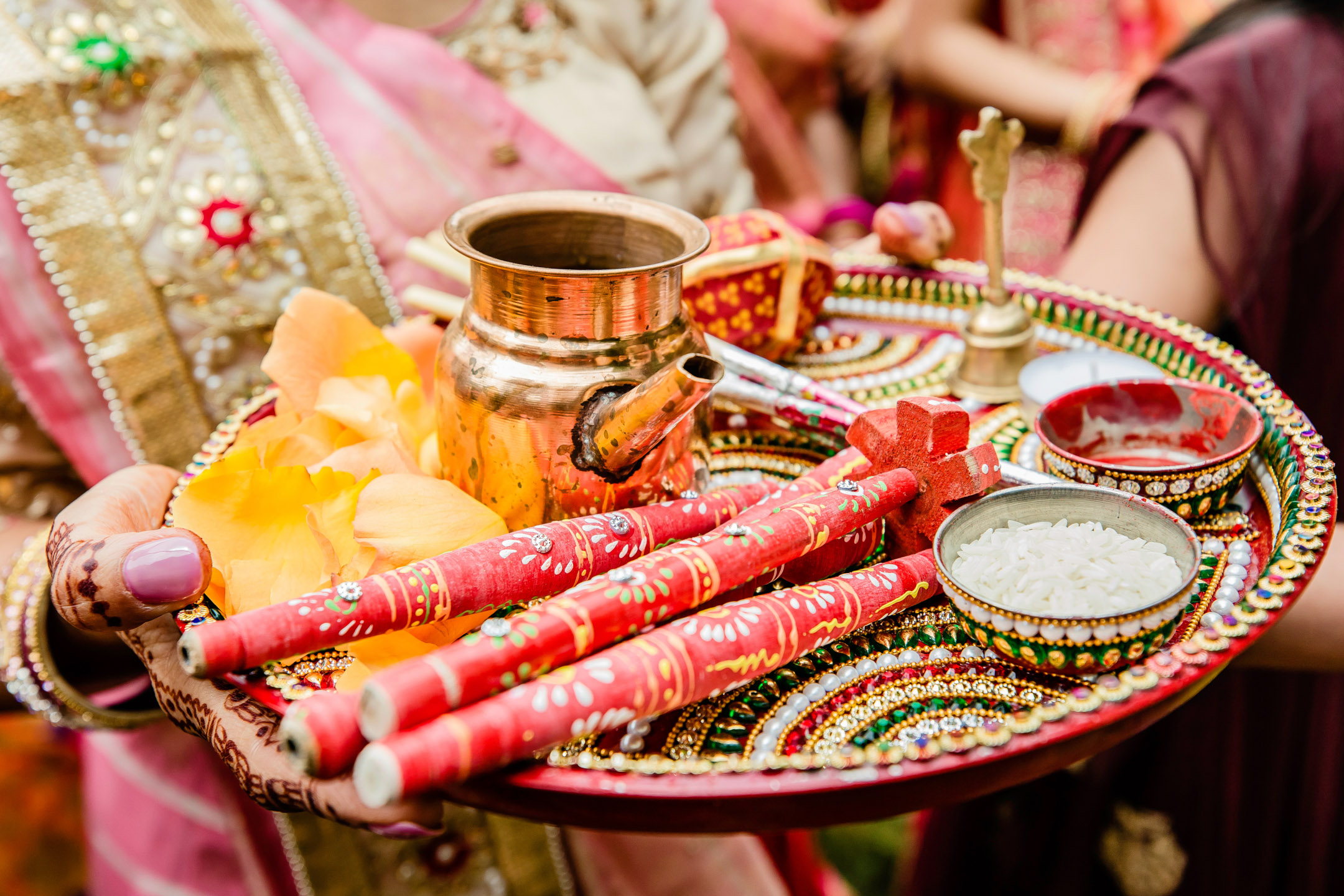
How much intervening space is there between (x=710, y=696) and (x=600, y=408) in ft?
0.45

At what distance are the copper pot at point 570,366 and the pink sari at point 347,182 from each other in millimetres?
354

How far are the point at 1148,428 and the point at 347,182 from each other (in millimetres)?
635

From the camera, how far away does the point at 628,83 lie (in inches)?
38.6

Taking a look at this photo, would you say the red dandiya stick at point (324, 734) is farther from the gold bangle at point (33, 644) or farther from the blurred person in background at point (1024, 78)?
the blurred person in background at point (1024, 78)

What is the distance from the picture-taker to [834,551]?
50 cm

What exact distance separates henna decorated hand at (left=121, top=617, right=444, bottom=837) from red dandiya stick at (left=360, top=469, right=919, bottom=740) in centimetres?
3

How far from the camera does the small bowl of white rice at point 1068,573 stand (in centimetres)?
42

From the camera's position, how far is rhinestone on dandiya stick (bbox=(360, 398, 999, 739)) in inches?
14.1

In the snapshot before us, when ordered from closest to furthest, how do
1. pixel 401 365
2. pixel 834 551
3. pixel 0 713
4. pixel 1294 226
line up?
pixel 834 551, pixel 401 365, pixel 0 713, pixel 1294 226

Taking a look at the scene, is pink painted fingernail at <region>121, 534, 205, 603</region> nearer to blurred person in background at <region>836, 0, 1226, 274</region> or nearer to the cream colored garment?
the cream colored garment

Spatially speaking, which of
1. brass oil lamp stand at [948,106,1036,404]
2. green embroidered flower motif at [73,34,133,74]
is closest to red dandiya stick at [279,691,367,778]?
brass oil lamp stand at [948,106,1036,404]

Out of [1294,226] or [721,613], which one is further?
[1294,226]

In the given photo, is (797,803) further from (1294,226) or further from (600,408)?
(1294,226)

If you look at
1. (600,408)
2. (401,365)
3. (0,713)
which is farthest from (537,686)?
(0,713)
